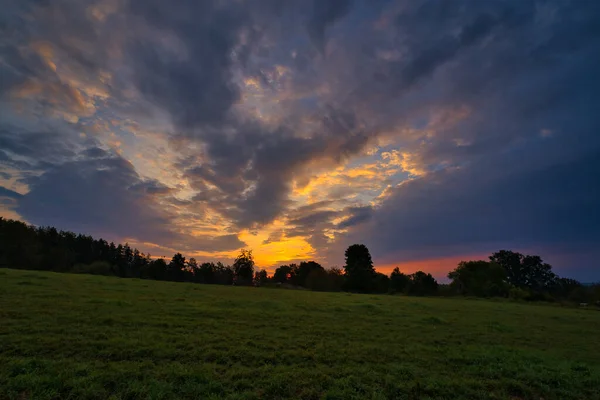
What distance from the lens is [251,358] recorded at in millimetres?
11477

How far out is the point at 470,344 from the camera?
56.5ft

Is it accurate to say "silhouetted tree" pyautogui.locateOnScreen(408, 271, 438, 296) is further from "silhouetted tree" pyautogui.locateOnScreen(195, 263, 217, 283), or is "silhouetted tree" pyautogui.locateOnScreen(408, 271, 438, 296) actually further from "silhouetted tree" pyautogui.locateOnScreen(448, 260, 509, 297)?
"silhouetted tree" pyautogui.locateOnScreen(195, 263, 217, 283)

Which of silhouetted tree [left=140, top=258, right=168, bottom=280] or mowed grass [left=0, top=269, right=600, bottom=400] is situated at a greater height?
silhouetted tree [left=140, top=258, right=168, bottom=280]

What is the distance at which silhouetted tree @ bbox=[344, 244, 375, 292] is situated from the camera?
10038 cm

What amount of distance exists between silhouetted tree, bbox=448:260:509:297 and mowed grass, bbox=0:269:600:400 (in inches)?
3226

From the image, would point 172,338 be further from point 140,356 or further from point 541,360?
point 541,360

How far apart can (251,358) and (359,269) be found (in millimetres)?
94658

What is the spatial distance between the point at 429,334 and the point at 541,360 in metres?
5.72

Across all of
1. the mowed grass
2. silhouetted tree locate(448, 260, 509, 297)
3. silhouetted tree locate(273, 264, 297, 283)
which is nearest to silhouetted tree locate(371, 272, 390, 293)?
silhouetted tree locate(448, 260, 509, 297)

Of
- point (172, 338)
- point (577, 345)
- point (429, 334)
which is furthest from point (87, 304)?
point (577, 345)

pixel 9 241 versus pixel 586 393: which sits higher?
pixel 9 241

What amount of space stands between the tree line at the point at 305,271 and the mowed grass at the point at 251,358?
272 feet

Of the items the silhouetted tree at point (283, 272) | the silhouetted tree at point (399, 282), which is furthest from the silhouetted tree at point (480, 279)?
the silhouetted tree at point (283, 272)

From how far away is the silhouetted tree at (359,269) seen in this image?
329 feet
